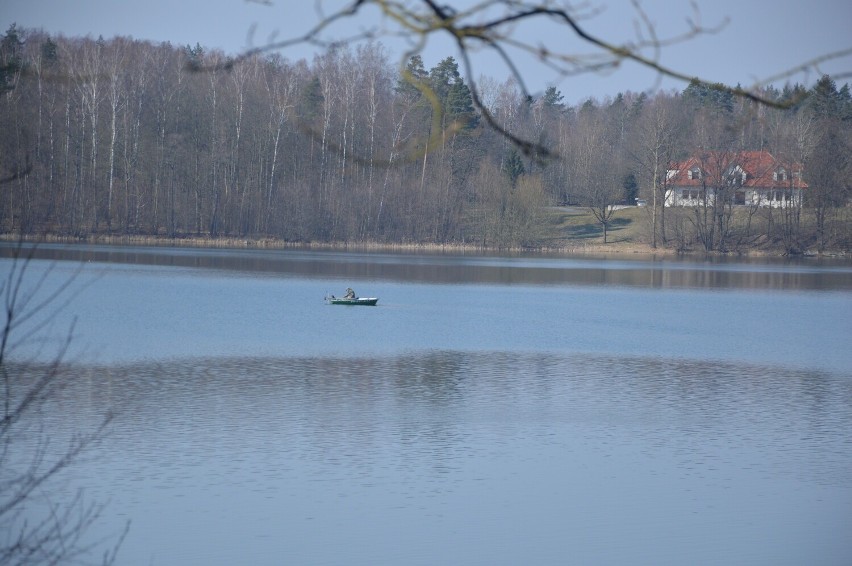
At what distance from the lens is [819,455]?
14750mm

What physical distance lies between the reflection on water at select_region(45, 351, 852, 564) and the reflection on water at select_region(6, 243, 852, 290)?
2398cm

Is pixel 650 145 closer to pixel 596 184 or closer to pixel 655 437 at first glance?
pixel 596 184

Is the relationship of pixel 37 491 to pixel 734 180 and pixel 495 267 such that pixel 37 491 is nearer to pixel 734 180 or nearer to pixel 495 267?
pixel 495 267

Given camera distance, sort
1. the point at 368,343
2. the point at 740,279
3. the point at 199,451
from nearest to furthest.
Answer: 1. the point at 199,451
2. the point at 368,343
3. the point at 740,279

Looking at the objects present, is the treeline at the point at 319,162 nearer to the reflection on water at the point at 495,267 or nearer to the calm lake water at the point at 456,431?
the reflection on water at the point at 495,267

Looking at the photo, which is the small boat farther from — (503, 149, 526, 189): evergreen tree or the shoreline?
(503, 149, 526, 189): evergreen tree

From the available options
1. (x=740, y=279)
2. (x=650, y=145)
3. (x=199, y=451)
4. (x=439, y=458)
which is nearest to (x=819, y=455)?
(x=439, y=458)

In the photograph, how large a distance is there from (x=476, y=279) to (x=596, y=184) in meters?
30.8

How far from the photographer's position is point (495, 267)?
53594 millimetres

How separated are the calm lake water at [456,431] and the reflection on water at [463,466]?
0.14ft

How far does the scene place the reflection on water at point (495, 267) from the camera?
148 feet

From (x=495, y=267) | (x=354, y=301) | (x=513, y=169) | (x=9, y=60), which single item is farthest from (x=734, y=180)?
(x=9, y=60)

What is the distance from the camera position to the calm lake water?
1105 centimetres

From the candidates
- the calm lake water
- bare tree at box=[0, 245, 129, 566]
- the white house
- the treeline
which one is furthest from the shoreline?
bare tree at box=[0, 245, 129, 566]
